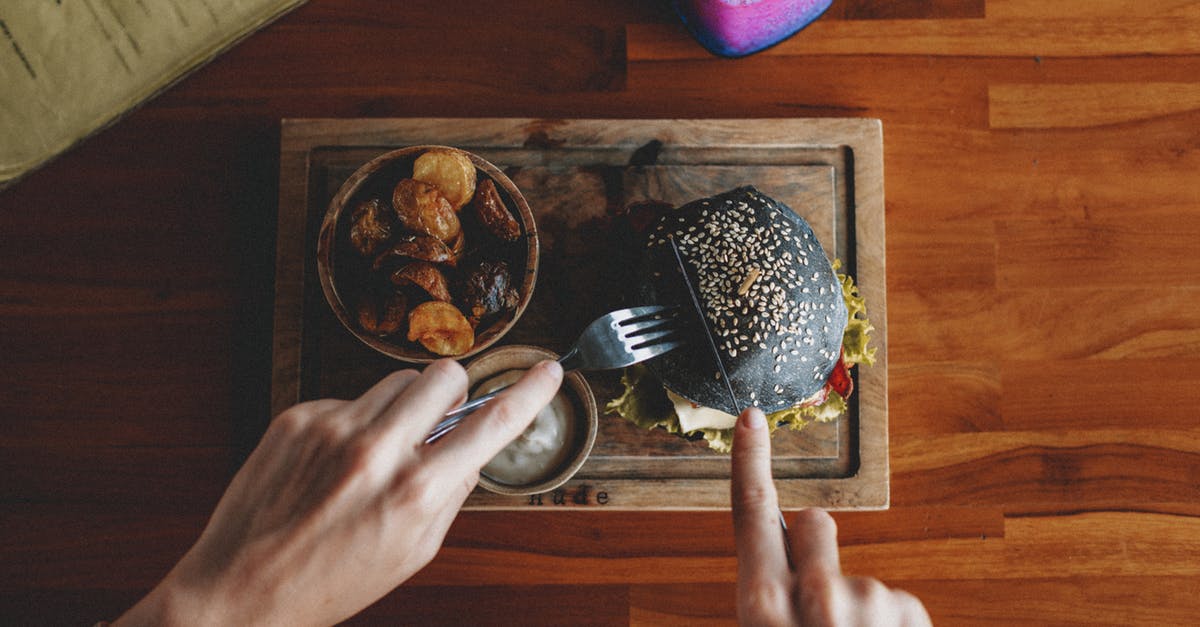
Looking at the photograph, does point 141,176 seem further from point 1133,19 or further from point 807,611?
point 1133,19

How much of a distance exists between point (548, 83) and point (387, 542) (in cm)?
100

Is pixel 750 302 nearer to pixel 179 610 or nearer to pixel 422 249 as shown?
pixel 422 249

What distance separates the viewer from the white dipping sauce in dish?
1.28 m

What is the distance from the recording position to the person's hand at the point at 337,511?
0.85m

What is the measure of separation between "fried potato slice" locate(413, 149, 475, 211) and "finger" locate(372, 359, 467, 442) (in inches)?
16.2

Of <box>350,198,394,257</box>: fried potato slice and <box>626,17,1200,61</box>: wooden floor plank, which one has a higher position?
<box>626,17,1200,61</box>: wooden floor plank

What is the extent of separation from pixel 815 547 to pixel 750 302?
1.43 ft

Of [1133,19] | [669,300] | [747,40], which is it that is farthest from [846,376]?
[1133,19]

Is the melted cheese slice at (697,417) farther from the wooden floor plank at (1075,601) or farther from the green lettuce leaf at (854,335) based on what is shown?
the wooden floor plank at (1075,601)

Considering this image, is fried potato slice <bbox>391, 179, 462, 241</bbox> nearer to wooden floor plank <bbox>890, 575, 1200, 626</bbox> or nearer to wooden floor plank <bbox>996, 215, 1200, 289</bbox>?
wooden floor plank <bbox>996, 215, 1200, 289</bbox>

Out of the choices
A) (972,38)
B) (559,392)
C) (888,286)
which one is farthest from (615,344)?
(972,38)

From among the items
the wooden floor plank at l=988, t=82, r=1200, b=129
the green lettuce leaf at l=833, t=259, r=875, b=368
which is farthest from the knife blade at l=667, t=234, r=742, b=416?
the wooden floor plank at l=988, t=82, r=1200, b=129

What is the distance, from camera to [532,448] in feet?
4.22

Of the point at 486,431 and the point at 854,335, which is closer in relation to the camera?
the point at 486,431
